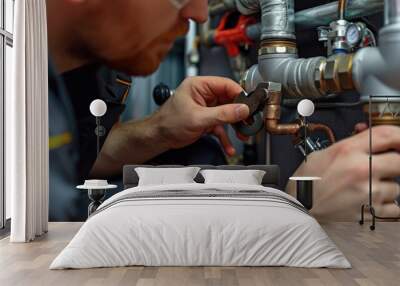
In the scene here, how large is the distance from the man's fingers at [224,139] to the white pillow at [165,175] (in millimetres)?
498

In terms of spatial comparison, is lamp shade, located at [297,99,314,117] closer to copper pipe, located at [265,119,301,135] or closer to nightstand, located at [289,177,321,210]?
copper pipe, located at [265,119,301,135]

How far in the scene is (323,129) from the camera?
20.6 ft

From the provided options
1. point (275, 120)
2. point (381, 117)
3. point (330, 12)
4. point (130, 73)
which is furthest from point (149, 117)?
point (381, 117)

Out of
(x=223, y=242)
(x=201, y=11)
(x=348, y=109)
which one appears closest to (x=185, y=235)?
(x=223, y=242)

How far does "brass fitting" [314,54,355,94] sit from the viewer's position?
5723 millimetres

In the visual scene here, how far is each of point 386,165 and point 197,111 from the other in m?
2.05

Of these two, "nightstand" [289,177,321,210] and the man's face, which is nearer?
"nightstand" [289,177,321,210]

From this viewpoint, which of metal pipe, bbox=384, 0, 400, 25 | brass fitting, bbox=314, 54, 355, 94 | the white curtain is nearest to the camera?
the white curtain

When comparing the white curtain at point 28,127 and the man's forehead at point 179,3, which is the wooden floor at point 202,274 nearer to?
the white curtain at point 28,127

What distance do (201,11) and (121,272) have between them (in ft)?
11.4

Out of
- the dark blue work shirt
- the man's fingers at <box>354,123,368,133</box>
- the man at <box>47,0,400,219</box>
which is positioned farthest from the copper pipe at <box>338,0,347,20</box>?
the dark blue work shirt

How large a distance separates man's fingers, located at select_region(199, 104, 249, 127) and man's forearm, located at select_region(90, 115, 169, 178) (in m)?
0.53

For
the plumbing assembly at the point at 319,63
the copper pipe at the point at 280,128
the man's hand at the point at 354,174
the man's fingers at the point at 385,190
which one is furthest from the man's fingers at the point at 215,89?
the man's fingers at the point at 385,190

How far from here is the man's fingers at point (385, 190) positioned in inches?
240
